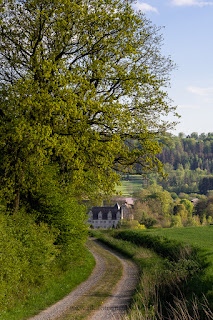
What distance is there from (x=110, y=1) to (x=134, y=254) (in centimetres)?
2081

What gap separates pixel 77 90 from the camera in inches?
827

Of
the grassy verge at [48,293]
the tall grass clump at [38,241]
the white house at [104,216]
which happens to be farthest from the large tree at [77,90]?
the white house at [104,216]

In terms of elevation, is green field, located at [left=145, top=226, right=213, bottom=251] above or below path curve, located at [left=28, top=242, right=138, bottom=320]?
above

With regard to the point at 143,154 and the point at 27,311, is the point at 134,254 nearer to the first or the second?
the point at 143,154

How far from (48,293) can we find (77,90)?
11630 millimetres

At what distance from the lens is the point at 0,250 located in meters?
14.0

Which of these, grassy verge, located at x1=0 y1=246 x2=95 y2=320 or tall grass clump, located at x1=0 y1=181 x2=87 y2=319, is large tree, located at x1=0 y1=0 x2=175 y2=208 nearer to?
tall grass clump, located at x1=0 y1=181 x2=87 y2=319

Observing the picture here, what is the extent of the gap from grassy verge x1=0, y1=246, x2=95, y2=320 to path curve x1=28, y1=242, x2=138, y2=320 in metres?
0.34

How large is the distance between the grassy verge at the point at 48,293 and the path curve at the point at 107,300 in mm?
341

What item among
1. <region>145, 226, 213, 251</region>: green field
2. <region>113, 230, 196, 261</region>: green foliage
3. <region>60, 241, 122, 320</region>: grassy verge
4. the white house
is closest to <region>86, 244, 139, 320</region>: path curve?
<region>60, 241, 122, 320</region>: grassy verge

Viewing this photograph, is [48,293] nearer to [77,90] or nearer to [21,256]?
[21,256]

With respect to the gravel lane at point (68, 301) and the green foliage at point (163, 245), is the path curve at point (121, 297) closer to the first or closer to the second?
the gravel lane at point (68, 301)

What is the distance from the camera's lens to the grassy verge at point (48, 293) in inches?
575

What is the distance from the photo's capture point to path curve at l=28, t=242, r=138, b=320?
587 inches
